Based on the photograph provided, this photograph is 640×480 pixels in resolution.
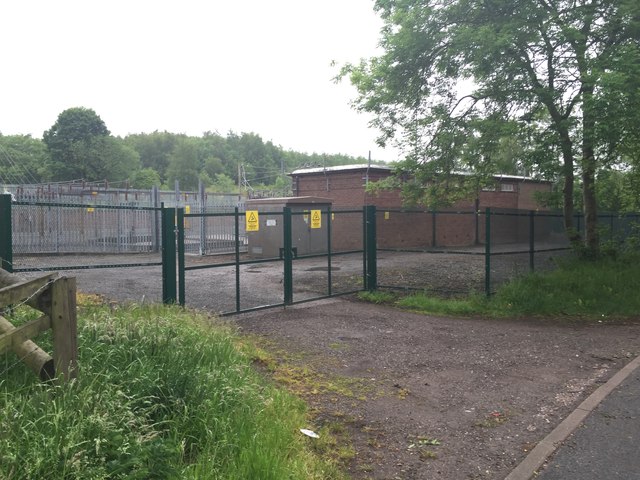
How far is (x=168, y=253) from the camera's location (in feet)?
26.8

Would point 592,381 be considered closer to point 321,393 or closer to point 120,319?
point 321,393

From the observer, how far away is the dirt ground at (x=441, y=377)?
4414 millimetres

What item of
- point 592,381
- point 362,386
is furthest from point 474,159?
point 362,386

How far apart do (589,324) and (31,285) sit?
351 inches

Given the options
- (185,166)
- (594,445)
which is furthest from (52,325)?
(185,166)

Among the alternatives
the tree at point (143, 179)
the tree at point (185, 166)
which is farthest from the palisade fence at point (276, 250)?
the tree at point (185, 166)

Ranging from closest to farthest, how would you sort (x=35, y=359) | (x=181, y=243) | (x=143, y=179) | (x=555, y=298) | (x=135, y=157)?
1. (x=35, y=359)
2. (x=181, y=243)
3. (x=555, y=298)
4. (x=143, y=179)
5. (x=135, y=157)

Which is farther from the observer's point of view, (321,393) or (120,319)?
(321,393)

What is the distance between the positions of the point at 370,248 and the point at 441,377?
5.81 meters

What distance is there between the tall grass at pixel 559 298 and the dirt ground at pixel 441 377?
26.6 inches

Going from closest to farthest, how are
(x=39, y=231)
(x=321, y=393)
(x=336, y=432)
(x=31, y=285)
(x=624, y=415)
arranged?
(x=31, y=285) < (x=336, y=432) < (x=624, y=415) < (x=321, y=393) < (x=39, y=231)

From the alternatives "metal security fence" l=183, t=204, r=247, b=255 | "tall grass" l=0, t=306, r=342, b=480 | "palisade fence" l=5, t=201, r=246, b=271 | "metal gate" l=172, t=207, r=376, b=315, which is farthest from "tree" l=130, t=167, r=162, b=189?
"tall grass" l=0, t=306, r=342, b=480

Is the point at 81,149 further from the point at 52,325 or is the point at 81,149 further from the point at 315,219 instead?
the point at 52,325

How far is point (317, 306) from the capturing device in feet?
34.7
